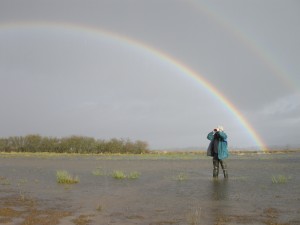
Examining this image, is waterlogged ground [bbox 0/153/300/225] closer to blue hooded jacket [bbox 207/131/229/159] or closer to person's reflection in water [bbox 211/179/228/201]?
person's reflection in water [bbox 211/179/228/201]

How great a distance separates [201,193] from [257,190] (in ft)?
7.85

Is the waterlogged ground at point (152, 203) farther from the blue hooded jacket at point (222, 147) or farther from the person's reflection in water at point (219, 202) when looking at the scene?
the blue hooded jacket at point (222, 147)

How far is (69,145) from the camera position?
84938 mm

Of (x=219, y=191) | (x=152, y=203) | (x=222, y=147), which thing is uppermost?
(x=222, y=147)

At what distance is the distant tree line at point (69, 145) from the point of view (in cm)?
8438

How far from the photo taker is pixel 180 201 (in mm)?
13461

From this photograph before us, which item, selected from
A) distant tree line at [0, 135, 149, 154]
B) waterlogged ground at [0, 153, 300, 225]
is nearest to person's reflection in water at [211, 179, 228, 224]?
waterlogged ground at [0, 153, 300, 225]

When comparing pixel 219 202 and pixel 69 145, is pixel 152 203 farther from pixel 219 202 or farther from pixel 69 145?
pixel 69 145

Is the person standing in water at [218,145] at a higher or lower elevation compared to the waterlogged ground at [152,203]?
higher

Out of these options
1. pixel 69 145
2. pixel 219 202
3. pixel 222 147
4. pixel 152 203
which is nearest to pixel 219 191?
pixel 219 202

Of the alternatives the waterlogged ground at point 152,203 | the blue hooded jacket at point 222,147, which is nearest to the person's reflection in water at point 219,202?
the waterlogged ground at point 152,203

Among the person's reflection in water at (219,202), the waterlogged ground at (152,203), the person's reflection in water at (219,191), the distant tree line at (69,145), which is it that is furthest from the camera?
the distant tree line at (69,145)

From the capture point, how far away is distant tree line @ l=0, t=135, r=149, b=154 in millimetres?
84375

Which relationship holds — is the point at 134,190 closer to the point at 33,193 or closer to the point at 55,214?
the point at 33,193
